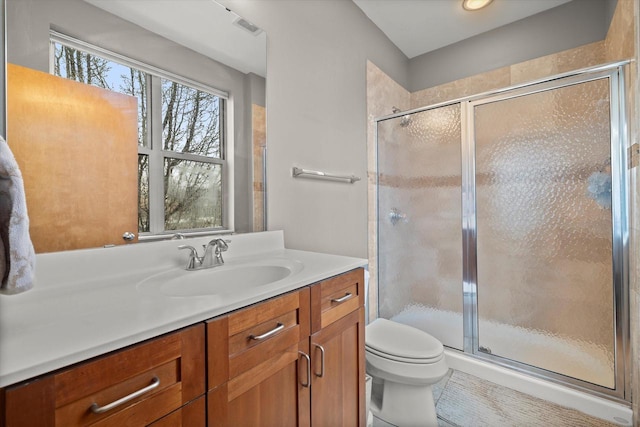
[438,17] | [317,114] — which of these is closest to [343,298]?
[317,114]

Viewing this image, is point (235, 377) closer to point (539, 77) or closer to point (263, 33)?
point (263, 33)

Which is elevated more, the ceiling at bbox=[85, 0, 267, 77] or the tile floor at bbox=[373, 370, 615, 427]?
the ceiling at bbox=[85, 0, 267, 77]

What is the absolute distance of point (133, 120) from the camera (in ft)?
3.17

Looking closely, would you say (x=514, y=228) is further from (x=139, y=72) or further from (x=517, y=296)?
(x=139, y=72)

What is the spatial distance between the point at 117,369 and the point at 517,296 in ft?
7.00

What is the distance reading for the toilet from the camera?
4.32ft

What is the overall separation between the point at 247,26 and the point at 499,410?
2361mm

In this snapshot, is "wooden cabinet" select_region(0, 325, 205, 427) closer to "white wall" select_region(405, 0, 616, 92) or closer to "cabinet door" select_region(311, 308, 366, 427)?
"cabinet door" select_region(311, 308, 366, 427)

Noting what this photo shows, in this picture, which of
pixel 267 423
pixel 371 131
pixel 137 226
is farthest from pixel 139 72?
pixel 371 131

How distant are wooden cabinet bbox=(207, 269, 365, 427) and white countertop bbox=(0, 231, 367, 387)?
0.05m

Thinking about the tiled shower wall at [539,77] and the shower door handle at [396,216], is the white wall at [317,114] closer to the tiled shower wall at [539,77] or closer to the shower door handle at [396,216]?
the tiled shower wall at [539,77]

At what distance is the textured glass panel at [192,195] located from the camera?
1.06m

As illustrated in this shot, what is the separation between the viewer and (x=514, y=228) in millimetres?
1777

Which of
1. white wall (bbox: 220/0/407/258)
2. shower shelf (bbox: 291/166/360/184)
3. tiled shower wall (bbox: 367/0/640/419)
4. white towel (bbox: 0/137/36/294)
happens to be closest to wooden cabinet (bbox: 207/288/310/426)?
white towel (bbox: 0/137/36/294)
